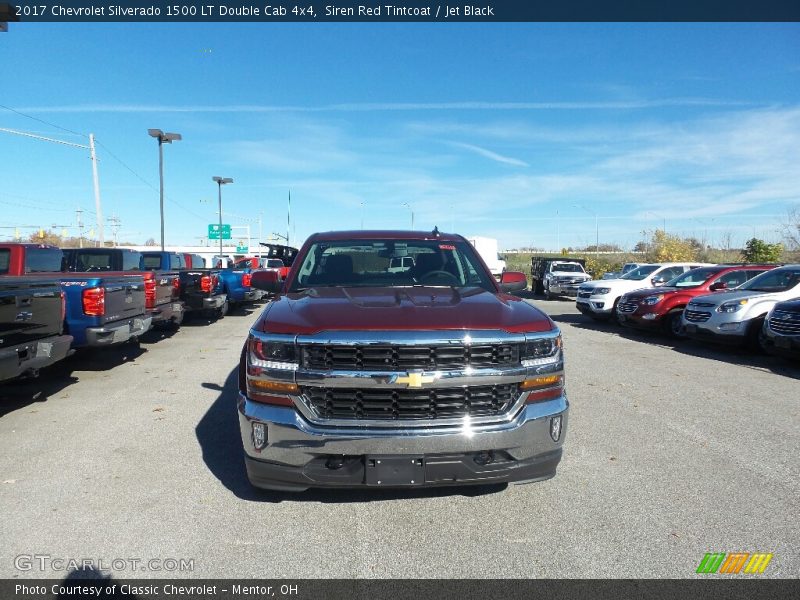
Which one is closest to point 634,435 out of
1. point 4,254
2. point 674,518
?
point 674,518

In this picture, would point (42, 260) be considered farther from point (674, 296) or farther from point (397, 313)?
point (674, 296)

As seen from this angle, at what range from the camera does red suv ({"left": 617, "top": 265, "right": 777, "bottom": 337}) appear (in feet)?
42.0

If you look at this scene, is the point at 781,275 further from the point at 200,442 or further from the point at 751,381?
the point at 200,442

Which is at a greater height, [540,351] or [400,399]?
[540,351]

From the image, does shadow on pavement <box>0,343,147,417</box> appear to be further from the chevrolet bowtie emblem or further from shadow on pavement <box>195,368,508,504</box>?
the chevrolet bowtie emblem

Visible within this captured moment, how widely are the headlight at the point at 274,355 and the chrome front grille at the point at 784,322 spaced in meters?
8.35

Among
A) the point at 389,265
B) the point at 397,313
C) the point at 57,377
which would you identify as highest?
the point at 389,265

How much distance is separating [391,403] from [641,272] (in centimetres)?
1732

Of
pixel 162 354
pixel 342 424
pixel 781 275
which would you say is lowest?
pixel 162 354

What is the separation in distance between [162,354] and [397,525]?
8014 millimetres

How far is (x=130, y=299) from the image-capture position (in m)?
8.77

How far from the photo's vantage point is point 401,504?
383cm

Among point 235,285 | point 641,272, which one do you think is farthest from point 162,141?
point 641,272

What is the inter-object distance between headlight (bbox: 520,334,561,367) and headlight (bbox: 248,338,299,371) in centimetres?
138
